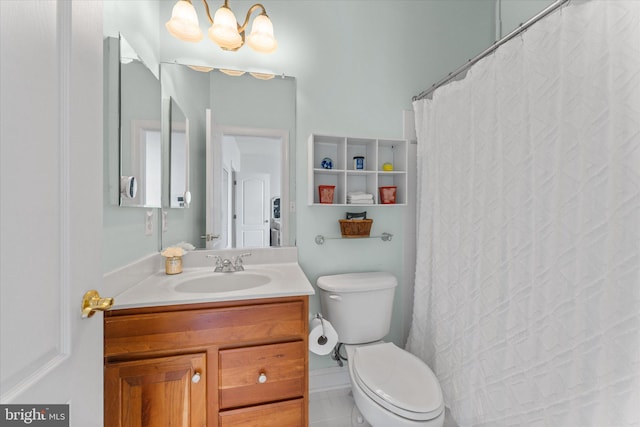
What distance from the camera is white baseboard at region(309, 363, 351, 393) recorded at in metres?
1.67

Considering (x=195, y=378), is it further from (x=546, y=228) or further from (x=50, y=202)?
(x=546, y=228)

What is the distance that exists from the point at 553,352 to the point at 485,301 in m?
0.29

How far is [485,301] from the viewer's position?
1230 millimetres

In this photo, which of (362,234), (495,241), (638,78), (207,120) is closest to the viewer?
(638,78)

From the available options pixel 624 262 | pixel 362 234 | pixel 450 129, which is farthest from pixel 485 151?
pixel 362 234

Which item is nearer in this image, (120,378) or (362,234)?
(120,378)

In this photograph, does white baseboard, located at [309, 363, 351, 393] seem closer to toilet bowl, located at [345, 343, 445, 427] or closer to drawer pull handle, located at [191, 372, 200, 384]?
toilet bowl, located at [345, 343, 445, 427]

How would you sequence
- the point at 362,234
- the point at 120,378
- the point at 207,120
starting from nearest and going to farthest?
1. the point at 120,378
2. the point at 207,120
3. the point at 362,234

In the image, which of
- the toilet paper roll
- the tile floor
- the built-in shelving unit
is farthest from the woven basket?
the tile floor

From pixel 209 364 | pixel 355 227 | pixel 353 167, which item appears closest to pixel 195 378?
pixel 209 364

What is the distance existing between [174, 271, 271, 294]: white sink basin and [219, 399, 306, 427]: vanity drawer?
1.66ft

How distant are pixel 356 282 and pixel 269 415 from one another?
0.75m

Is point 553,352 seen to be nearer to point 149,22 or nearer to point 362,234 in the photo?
point 362,234

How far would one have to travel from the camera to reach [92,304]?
0.57 metres
